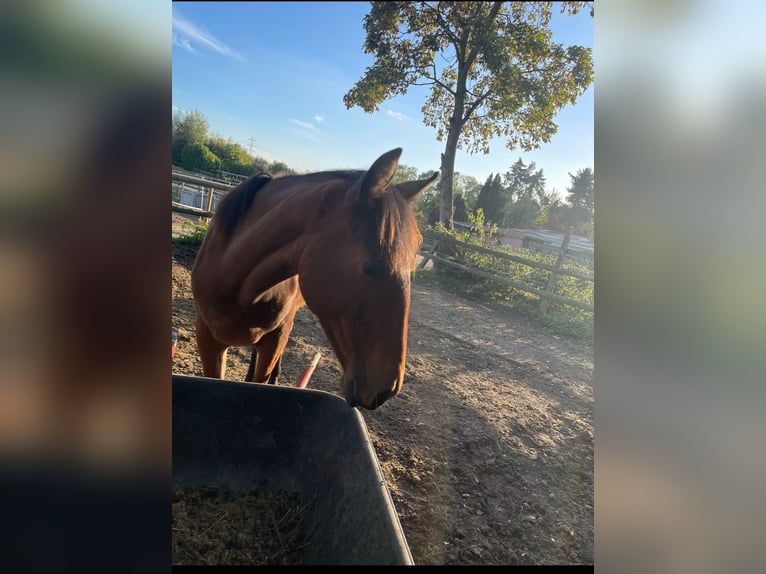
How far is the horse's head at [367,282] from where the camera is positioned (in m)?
1.24

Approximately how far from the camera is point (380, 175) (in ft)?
4.23

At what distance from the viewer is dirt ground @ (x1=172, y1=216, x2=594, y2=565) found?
5.90 ft

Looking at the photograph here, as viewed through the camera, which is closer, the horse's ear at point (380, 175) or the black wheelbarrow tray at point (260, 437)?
the horse's ear at point (380, 175)

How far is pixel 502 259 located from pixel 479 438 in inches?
214

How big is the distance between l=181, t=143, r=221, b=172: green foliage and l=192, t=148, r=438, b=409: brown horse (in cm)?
18

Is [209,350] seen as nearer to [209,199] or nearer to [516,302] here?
[209,199]

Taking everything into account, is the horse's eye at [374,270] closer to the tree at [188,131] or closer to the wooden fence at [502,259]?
the tree at [188,131]

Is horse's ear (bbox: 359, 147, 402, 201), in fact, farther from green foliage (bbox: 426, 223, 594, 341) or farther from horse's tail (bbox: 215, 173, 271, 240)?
green foliage (bbox: 426, 223, 594, 341)

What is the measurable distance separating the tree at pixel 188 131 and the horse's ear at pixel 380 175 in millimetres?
624

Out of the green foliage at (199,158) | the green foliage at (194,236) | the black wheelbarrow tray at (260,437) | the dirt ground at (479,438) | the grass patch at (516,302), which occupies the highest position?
the green foliage at (199,158)
